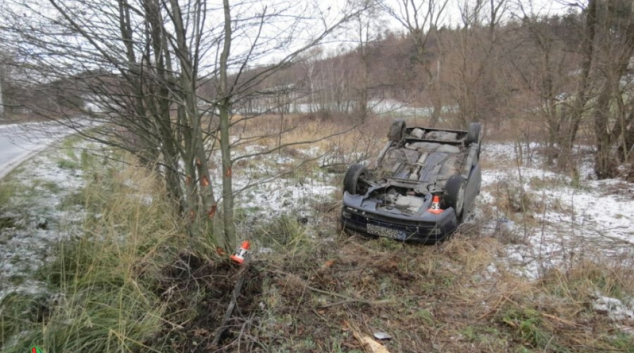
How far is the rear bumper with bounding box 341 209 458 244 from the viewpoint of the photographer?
4484mm

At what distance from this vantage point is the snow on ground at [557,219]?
4.30m

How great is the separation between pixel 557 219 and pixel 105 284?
6.61 metres

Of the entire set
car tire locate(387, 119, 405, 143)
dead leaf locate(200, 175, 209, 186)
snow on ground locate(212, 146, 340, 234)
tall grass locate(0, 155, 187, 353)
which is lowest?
snow on ground locate(212, 146, 340, 234)

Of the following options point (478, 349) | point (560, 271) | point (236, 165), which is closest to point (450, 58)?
point (236, 165)

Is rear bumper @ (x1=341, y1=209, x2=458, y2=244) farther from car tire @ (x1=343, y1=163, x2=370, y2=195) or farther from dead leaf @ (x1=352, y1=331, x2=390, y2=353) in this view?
dead leaf @ (x1=352, y1=331, x2=390, y2=353)

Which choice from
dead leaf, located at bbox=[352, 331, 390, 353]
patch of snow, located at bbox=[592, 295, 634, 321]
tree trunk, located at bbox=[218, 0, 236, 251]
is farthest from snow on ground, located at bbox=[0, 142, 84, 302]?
patch of snow, located at bbox=[592, 295, 634, 321]

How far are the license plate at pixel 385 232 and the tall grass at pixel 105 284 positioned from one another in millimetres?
2429

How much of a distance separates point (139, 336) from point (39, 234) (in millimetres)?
2270

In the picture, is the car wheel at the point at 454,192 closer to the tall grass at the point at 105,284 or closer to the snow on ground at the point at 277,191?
the snow on ground at the point at 277,191

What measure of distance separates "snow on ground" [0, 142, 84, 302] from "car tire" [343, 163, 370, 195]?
3.30m

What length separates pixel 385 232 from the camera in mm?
4688

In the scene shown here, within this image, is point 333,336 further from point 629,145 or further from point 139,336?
point 629,145

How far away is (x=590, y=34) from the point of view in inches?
386

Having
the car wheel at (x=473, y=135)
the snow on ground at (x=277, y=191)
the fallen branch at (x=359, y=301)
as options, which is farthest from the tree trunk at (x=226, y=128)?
the car wheel at (x=473, y=135)
